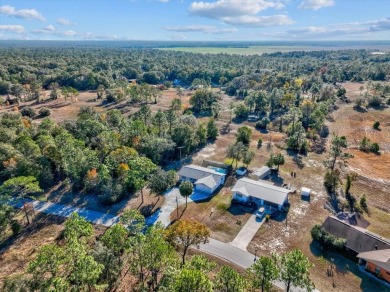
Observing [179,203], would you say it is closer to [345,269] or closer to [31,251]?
[31,251]

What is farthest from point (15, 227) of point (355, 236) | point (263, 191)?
point (355, 236)

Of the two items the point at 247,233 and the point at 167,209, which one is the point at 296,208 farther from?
the point at 167,209

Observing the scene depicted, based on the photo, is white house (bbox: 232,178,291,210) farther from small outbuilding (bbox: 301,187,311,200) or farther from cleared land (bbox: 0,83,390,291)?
small outbuilding (bbox: 301,187,311,200)

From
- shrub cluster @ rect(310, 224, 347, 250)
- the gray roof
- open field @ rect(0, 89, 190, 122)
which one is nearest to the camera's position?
shrub cluster @ rect(310, 224, 347, 250)

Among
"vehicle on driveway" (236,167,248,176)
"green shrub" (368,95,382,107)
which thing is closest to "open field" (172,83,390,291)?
"vehicle on driveway" (236,167,248,176)

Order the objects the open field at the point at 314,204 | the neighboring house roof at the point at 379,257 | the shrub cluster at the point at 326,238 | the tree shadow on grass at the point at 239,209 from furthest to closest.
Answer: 1. the tree shadow on grass at the point at 239,209
2. the shrub cluster at the point at 326,238
3. the open field at the point at 314,204
4. the neighboring house roof at the point at 379,257

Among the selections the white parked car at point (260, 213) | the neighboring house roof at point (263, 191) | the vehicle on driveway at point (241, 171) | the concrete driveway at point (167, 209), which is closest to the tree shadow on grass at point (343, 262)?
the white parked car at point (260, 213)

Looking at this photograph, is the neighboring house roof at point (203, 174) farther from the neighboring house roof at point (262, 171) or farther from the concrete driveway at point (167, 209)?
the neighboring house roof at point (262, 171)
